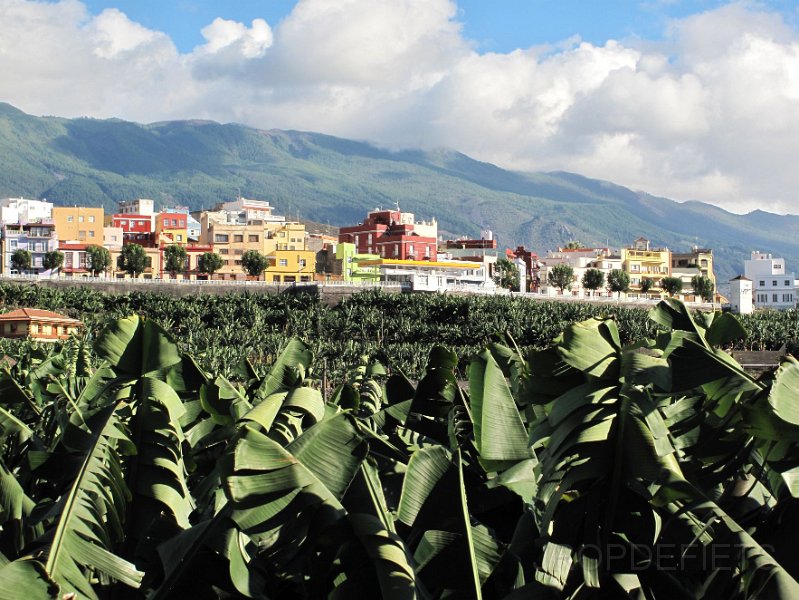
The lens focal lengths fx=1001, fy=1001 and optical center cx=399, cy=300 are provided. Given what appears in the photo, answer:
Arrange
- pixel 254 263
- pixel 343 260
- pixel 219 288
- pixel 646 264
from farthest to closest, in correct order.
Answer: pixel 646 264 < pixel 343 260 < pixel 254 263 < pixel 219 288

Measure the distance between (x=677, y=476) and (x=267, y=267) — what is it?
76.6 metres

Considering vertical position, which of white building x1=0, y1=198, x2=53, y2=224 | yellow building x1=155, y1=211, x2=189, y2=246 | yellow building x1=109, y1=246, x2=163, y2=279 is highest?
white building x1=0, y1=198, x2=53, y2=224

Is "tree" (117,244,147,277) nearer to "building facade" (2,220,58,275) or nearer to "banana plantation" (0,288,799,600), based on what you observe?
"building facade" (2,220,58,275)

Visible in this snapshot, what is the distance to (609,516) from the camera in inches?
110

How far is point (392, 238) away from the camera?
9281 cm

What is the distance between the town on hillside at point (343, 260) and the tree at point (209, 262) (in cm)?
12

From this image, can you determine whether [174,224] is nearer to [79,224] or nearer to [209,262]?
[79,224]

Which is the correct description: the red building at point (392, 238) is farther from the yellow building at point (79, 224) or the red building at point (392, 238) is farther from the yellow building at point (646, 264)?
the yellow building at point (79, 224)

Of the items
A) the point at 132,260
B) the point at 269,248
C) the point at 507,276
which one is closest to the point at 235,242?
the point at 269,248

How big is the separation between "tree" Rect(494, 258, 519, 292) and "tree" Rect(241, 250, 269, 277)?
19.5m

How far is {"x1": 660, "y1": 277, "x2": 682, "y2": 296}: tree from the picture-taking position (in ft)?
293

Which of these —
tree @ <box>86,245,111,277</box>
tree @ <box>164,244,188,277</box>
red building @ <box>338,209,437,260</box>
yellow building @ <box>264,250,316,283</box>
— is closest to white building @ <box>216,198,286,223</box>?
red building @ <box>338,209,437,260</box>

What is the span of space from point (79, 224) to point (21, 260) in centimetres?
1093
